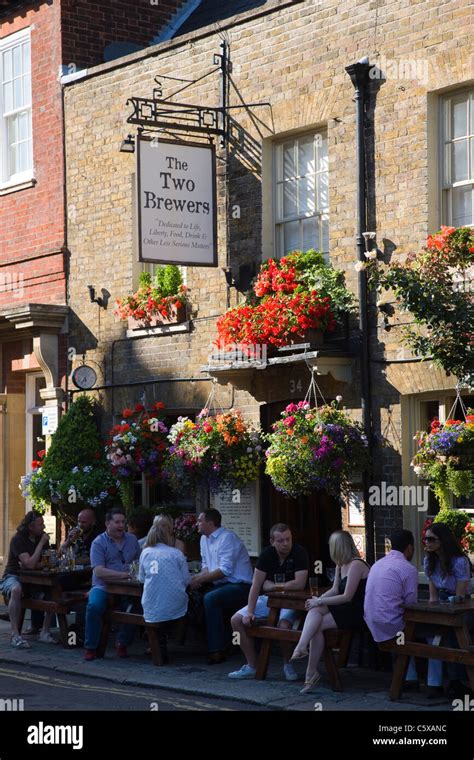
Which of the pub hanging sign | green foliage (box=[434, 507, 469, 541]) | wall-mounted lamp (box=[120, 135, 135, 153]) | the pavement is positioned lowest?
the pavement

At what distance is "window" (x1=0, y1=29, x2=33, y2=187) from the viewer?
19641 millimetres

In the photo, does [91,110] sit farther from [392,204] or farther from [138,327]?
[392,204]

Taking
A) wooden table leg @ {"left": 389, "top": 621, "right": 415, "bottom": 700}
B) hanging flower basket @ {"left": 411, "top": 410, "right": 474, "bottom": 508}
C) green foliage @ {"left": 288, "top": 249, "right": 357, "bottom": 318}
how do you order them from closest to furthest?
wooden table leg @ {"left": 389, "top": 621, "right": 415, "bottom": 700}
hanging flower basket @ {"left": 411, "top": 410, "right": 474, "bottom": 508}
green foliage @ {"left": 288, "top": 249, "right": 357, "bottom": 318}

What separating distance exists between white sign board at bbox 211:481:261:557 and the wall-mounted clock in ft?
9.59

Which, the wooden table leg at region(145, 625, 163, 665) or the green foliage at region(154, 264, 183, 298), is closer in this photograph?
the wooden table leg at region(145, 625, 163, 665)

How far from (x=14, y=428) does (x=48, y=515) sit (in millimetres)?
1945

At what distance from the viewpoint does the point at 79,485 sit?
17172mm

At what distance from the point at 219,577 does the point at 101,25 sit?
9338 millimetres

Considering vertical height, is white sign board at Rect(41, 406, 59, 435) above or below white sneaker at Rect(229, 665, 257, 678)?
above

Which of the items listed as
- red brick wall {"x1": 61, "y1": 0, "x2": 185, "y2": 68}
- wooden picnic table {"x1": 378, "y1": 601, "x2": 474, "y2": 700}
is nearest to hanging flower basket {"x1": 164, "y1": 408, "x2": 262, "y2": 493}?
wooden picnic table {"x1": 378, "y1": 601, "x2": 474, "y2": 700}

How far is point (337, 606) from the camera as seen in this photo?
38.8 feet

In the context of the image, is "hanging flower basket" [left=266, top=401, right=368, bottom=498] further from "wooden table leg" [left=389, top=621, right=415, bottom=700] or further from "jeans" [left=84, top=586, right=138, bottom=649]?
"wooden table leg" [left=389, top=621, right=415, bottom=700]
